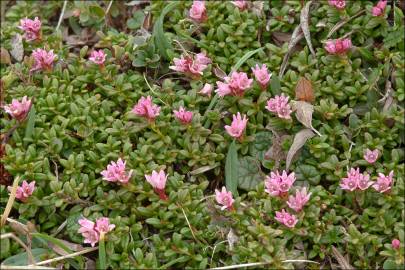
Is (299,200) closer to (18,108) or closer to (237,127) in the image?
(237,127)

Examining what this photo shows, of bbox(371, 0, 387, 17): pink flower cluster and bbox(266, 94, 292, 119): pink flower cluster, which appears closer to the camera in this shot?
bbox(266, 94, 292, 119): pink flower cluster

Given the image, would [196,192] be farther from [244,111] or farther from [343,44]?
[343,44]

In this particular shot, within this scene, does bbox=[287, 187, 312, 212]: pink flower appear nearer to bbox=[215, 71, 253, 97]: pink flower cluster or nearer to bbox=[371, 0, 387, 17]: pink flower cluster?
bbox=[215, 71, 253, 97]: pink flower cluster

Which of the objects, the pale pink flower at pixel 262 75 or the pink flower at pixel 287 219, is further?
the pale pink flower at pixel 262 75

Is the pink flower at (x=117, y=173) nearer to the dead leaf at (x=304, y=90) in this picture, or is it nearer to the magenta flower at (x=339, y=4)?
the dead leaf at (x=304, y=90)

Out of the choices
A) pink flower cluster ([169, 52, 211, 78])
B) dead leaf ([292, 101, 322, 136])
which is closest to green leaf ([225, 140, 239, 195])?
dead leaf ([292, 101, 322, 136])

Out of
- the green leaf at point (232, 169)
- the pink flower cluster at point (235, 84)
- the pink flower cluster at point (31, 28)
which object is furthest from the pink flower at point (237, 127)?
the pink flower cluster at point (31, 28)
